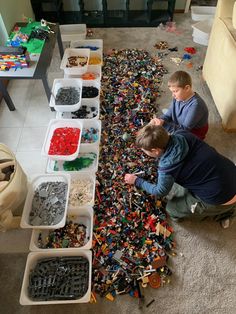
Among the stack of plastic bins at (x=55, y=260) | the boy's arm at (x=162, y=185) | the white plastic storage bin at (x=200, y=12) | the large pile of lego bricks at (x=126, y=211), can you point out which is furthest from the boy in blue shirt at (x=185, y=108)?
the white plastic storage bin at (x=200, y=12)

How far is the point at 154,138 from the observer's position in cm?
132

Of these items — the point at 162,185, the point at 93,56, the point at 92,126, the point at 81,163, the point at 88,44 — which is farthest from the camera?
the point at 88,44

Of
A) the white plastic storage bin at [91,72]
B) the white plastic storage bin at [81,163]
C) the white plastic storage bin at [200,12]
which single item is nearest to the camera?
the white plastic storage bin at [81,163]

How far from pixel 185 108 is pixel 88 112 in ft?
3.02

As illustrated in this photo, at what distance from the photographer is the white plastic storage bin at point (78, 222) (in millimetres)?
1586

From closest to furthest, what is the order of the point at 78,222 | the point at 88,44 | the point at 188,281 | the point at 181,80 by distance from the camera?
the point at 188,281, the point at 181,80, the point at 78,222, the point at 88,44

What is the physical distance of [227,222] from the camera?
177cm

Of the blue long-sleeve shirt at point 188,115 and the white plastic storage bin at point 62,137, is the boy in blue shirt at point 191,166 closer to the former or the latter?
the blue long-sleeve shirt at point 188,115

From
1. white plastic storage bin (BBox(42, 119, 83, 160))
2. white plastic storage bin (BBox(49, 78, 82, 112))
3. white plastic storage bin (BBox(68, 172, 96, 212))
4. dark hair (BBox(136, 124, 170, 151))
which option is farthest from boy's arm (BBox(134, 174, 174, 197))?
white plastic storage bin (BBox(49, 78, 82, 112))

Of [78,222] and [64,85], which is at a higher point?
[64,85]

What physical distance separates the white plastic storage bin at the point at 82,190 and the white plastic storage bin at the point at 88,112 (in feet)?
1.97

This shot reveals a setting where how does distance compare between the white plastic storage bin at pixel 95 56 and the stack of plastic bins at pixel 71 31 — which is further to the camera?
the stack of plastic bins at pixel 71 31

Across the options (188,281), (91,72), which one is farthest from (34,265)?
(91,72)

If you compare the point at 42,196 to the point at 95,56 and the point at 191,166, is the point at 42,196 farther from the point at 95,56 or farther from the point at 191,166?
the point at 95,56
